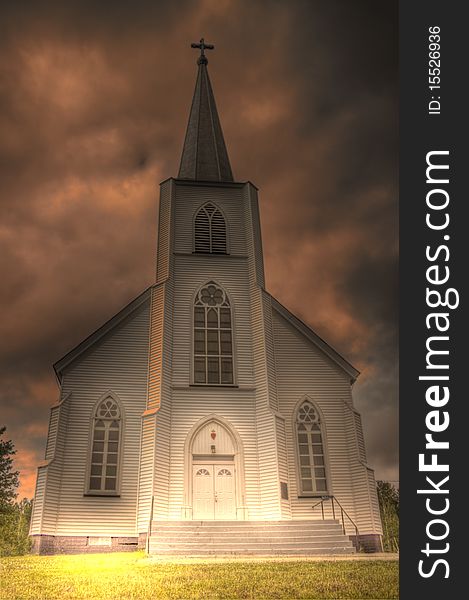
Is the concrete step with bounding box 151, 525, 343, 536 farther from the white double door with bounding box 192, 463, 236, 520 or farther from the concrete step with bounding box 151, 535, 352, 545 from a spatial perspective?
the white double door with bounding box 192, 463, 236, 520

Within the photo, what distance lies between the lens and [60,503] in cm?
2020

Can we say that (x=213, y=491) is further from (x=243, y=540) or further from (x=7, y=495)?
(x=7, y=495)

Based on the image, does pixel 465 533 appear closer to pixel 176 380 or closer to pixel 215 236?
pixel 176 380

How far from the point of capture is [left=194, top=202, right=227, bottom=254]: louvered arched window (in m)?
25.8

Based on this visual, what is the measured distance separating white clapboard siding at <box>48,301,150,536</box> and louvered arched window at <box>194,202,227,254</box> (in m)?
3.83

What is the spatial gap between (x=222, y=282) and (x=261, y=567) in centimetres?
1403

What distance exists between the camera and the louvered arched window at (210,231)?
84.5 ft

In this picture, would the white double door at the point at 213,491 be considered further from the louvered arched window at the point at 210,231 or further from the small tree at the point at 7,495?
the small tree at the point at 7,495

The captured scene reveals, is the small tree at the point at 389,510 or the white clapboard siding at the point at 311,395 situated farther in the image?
the small tree at the point at 389,510

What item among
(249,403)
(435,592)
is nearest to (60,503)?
(249,403)

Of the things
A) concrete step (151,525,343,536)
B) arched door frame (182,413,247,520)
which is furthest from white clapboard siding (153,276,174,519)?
concrete step (151,525,343,536)

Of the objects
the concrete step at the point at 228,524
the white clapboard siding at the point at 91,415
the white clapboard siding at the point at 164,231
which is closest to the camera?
the concrete step at the point at 228,524

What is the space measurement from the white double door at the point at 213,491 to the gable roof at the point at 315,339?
6246mm

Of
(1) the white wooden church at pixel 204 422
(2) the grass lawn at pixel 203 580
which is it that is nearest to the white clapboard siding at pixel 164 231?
(1) the white wooden church at pixel 204 422
